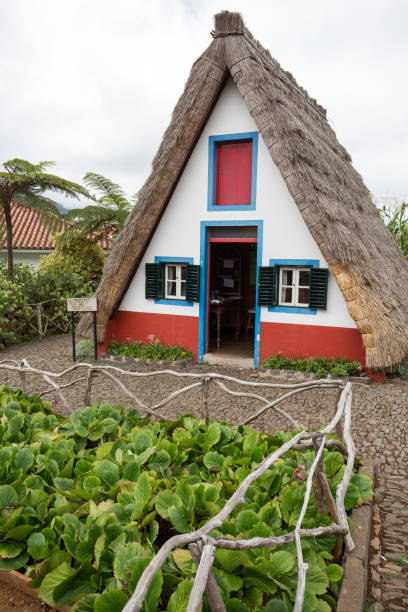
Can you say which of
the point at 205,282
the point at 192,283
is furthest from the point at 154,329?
the point at 205,282

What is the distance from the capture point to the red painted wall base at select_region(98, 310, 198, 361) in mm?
8695

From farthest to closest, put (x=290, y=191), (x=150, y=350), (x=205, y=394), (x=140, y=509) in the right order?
(x=150, y=350) → (x=290, y=191) → (x=205, y=394) → (x=140, y=509)

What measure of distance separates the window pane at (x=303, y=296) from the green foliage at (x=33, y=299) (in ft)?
20.7

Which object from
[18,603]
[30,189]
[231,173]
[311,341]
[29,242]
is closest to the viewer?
[18,603]

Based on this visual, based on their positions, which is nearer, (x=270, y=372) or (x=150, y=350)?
Answer: (x=270, y=372)

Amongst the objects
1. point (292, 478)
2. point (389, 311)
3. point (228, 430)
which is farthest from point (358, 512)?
point (389, 311)

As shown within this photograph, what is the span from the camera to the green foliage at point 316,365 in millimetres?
7199

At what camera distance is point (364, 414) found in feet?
18.4

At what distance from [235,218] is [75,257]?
7344mm

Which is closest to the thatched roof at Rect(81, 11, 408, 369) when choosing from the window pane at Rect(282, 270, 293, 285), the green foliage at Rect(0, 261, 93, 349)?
the window pane at Rect(282, 270, 293, 285)

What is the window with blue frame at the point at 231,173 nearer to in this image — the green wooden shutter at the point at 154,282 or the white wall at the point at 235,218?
the white wall at the point at 235,218

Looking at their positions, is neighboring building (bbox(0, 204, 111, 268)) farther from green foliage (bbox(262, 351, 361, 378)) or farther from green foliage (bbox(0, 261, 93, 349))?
green foliage (bbox(262, 351, 361, 378))

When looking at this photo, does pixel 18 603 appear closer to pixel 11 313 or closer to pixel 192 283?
pixel 192 283

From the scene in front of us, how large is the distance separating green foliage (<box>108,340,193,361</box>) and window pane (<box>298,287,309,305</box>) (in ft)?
7.87
